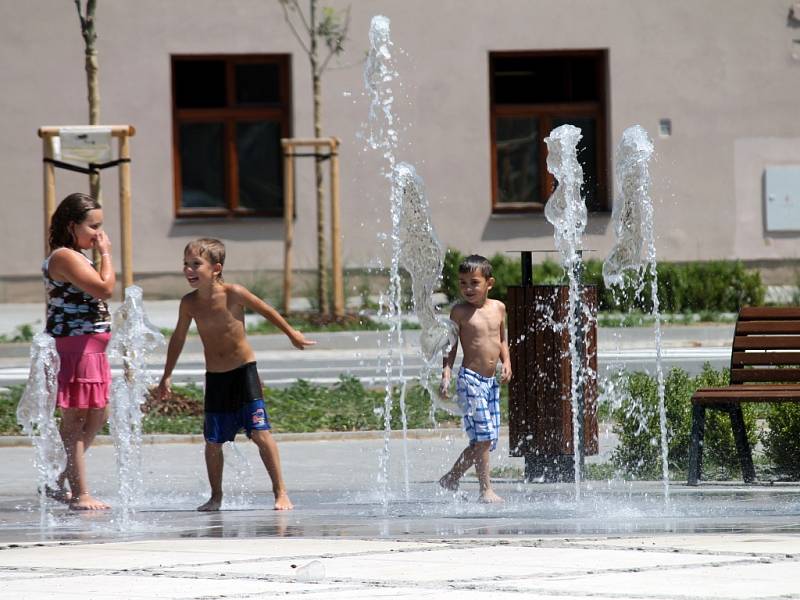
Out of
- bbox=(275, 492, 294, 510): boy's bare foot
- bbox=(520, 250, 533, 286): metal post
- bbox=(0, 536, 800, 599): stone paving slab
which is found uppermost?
bbox=(520, 250, 533, 286): metal post

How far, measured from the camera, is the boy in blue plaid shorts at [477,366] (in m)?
9.38

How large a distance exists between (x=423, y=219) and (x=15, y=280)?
573 inches

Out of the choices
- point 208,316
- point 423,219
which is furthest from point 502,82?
point 208,316

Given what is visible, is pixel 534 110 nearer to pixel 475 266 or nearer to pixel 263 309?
pixel 475 266

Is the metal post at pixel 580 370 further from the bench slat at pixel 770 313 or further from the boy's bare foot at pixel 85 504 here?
the boy's bare foot at pixel 85 504

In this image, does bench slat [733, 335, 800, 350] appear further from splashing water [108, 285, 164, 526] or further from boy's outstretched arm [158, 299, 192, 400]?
splashing water [108, 285, 164, 526]

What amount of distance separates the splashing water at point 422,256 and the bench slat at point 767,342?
1.62 m

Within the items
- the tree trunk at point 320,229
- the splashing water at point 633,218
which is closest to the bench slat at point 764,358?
the splashing water at point 633,218

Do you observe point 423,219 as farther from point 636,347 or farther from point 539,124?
point 539,124

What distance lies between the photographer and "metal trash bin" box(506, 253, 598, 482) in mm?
9602

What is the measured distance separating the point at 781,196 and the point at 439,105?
5.26 meters

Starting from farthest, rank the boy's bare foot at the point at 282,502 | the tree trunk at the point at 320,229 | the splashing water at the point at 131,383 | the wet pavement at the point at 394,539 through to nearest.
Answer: the tree trunk at the point at 320,229
the splashing water at the point at 131,383
the boy's bare foot at the point at 282,502
the wet pavement at the point at 394,539

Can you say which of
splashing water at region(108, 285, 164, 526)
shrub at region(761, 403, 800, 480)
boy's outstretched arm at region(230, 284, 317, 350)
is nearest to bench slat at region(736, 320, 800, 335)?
shrub at region(761, 403, 800, 480)

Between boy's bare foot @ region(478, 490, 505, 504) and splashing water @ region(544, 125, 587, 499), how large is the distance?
403 mm
